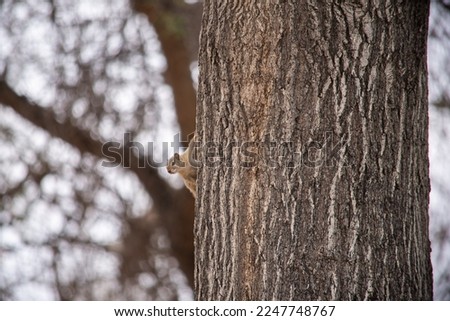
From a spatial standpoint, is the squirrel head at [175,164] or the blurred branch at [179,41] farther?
the blurred branch at [179,41]

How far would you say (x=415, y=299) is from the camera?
8.63 ft

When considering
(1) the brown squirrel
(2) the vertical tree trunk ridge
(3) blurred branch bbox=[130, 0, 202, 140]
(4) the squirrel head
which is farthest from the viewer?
(3) blurred branch bbox=[130, 0, 202, 140]

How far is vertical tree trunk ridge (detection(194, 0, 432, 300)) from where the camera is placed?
8.29ft

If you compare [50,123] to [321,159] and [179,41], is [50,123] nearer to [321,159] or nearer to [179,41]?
[179,41]

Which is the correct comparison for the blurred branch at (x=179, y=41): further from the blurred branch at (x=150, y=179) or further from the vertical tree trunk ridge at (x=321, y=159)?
the vertical tree trunk ridge at (x=321, y=159)

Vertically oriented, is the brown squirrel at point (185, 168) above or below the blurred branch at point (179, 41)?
below

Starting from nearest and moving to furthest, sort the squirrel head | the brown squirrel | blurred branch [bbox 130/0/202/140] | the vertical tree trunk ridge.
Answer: the vertical tree trunk ridge < the brown squirrel < the squirrel head < blurred branch [bbox 130/0/202/140]

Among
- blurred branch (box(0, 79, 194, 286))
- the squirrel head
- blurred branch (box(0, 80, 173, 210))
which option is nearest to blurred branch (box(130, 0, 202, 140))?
blurred branch (box(0, 79, 194, 286))

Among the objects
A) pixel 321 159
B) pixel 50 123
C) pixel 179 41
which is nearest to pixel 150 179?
pixel 50 123

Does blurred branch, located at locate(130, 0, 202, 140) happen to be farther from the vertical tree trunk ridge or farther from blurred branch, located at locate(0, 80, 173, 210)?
the vertical tree trunk ridge

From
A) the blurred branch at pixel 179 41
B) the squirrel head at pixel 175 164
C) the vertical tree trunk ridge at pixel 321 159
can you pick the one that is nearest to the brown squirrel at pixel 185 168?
the squirrel head at pixel 175 164

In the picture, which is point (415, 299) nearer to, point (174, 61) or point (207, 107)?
point (207, 107)

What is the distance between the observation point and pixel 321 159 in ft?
8.34

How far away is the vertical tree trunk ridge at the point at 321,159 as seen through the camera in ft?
8.29
